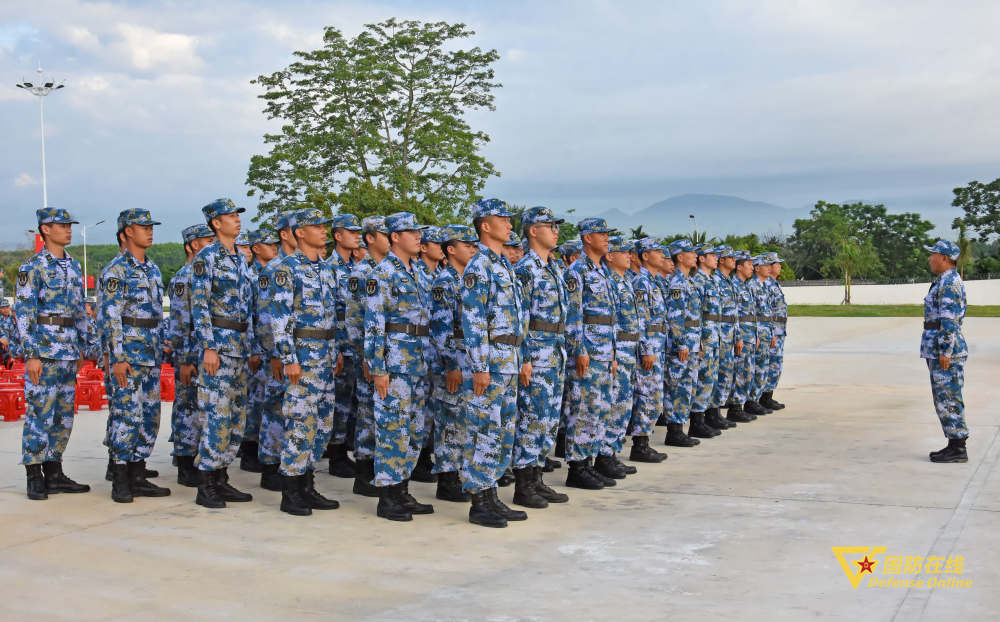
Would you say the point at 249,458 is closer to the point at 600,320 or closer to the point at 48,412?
the point at 48,412

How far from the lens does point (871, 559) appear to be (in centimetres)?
476

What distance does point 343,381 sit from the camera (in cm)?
712

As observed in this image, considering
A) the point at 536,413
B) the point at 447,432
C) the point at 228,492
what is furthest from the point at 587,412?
the point at 228,492

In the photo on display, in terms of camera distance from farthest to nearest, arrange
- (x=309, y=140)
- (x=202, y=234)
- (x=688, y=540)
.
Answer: (x=309, y=140) → (x=202, y=234) → (x=688, y=540)

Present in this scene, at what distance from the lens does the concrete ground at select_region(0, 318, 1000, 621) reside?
4125 mm

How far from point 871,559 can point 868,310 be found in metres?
35.2

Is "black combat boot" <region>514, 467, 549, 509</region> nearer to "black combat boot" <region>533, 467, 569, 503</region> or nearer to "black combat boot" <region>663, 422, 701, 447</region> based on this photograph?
"black combat boot" <region>533, 467, 569, 503</region>

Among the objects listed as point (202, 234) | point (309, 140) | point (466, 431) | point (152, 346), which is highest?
point (309, 140)

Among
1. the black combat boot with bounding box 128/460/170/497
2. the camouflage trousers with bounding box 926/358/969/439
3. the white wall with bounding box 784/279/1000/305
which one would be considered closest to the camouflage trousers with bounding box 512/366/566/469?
the black combat boot with bounding box 128/460/170/497

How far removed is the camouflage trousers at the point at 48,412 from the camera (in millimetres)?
6262

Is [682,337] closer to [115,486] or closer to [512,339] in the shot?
[512,339]

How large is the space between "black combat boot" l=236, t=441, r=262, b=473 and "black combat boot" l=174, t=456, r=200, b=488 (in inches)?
23.5

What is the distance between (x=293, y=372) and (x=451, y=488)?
1.37m

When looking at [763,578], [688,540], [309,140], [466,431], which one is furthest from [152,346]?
[309,140]
